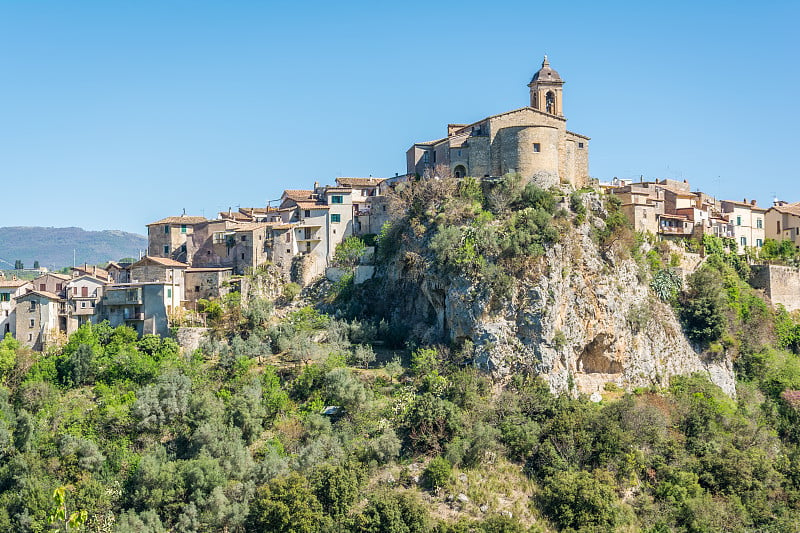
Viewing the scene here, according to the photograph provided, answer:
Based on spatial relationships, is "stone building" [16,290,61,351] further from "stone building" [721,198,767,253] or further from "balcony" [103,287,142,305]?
"stone building" [721,198,767,253]

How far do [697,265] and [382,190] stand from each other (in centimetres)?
2040

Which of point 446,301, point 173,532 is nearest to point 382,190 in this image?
point 446,301

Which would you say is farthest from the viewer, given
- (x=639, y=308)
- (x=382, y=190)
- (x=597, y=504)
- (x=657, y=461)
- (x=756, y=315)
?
(x=382, y=190)

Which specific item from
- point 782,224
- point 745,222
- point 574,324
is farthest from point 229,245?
point 782,224

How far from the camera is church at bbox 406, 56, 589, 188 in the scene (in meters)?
50.3

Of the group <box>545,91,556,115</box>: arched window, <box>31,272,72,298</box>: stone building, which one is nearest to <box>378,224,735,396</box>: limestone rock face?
<box>545,91,556,115</box>: arched window

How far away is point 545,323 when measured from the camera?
43.8m

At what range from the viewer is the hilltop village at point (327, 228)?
1983 inches

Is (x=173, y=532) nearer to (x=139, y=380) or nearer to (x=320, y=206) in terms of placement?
(x=139, y=380)

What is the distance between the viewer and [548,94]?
5669 cm

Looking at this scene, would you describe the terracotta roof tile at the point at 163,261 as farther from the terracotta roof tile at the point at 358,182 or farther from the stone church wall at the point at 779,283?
the stone church wall at the point at 779,283

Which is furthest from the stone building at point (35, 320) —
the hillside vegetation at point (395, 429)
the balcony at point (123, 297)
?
the balcony at point (123, 297)

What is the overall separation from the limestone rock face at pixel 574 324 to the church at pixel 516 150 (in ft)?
17.2

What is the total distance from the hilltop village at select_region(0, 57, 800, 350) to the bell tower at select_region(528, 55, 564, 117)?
0.21 ft
